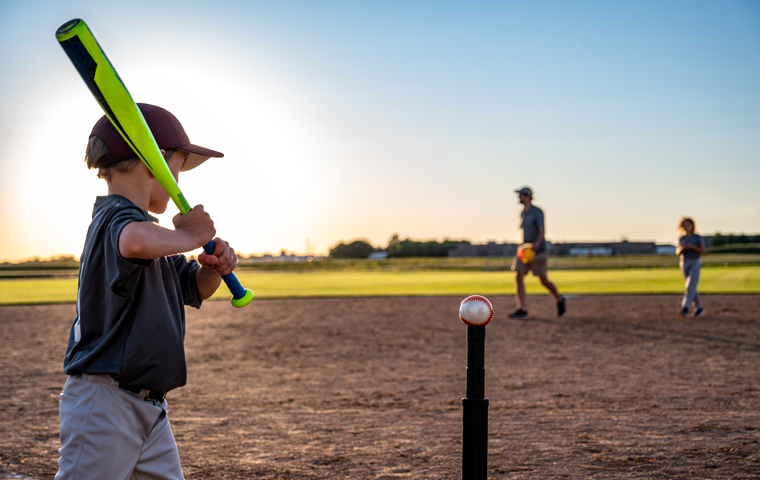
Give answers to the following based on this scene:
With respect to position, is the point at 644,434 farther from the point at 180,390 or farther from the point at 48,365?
the point at 48,365

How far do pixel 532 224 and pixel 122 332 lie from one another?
982 cm

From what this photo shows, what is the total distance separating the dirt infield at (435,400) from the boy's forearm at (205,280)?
1581mm

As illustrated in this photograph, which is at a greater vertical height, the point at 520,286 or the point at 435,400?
the point at 520,286

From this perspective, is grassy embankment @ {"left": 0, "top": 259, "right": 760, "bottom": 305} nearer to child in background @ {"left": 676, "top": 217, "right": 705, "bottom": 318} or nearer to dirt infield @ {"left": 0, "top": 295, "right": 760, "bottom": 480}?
child in background @ {"left": 676, "top": 217, "right": 705, "bottom": 318}

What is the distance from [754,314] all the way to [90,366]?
12702 millimetres

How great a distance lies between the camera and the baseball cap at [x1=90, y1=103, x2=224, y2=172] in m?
2.11

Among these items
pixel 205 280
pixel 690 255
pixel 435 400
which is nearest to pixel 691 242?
pixel 690 255

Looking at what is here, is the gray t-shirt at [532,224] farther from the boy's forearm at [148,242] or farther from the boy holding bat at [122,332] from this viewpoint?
the boy's forearm at [148,242]

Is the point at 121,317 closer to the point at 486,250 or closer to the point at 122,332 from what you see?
the point at 122,332

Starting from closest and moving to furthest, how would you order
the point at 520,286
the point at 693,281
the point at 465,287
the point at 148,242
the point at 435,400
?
the point at 148,242, the point at 435,400, the point at 693,281, the point at 520,286, the point at 465,287

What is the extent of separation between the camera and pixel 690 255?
11305mm

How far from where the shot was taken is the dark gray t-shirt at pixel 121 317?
1.95m

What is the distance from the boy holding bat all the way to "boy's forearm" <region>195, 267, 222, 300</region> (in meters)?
0.24

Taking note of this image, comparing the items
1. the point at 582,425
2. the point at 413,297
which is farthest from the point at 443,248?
the point at 582,425
